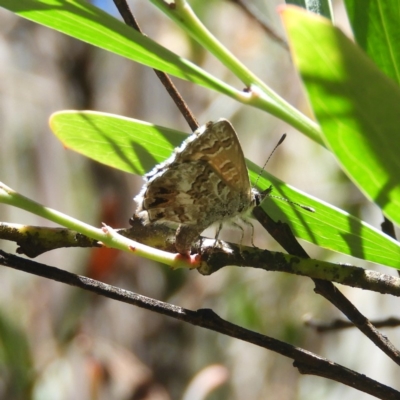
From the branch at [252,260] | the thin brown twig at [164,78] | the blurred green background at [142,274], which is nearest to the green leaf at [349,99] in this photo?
the branch at [252,260]

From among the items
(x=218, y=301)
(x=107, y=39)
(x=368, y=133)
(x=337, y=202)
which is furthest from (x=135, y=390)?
(x=368, y=133)

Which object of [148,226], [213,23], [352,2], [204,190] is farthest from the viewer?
[213,23]

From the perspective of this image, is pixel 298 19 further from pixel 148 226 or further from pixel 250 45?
pixel 250 45

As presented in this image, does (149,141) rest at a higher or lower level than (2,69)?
higher

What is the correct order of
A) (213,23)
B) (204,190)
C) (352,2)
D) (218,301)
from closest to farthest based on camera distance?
(352,2) < (204,190) < (218,301) < (213,23)

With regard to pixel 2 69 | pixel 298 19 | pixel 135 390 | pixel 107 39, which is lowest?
pixel 135 390

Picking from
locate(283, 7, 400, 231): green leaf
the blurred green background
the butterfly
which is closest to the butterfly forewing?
the butterfly

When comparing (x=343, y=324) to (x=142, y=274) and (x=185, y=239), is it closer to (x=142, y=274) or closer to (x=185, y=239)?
(x=185, y=239)
